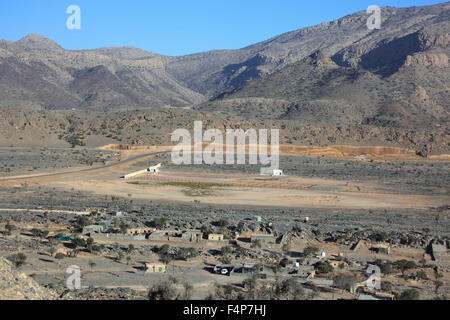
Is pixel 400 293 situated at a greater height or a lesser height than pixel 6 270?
lesser

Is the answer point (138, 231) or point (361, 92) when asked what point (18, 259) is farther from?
point (361, 92)

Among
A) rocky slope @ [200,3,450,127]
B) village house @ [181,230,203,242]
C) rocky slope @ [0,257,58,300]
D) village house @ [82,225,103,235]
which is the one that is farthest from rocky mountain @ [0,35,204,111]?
rocky slope @ [0,257,58,300]

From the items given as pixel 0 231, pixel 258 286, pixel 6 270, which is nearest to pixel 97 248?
pixel 0 231

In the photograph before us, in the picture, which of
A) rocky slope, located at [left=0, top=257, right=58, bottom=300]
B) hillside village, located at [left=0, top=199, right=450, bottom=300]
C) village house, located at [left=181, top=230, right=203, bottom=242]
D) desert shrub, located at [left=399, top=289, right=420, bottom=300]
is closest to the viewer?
rocky slope, located at [left=0, top=257, right=58, bottom=300]

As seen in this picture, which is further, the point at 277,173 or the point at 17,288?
the point at 277,173

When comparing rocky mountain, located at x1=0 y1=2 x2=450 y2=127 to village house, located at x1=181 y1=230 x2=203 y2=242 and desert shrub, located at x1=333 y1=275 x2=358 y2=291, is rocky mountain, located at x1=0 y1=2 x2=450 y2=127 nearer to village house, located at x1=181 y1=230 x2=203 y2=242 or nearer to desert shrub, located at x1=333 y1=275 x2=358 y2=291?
village house, located at x1=181 y1=230 x2=203 y2=242

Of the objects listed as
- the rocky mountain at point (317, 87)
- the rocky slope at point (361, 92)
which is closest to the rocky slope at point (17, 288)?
the rocky mountain at point (317, 87)

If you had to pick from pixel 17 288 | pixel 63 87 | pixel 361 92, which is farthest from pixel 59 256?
pixel 63 87

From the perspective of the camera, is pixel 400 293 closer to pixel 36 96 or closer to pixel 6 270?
pixel 6 270

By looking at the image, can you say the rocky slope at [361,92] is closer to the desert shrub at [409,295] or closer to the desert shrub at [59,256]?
the desert shrub at [59,256]

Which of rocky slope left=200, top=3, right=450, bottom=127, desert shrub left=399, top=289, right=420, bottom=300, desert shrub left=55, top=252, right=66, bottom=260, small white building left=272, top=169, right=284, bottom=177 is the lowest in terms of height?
desert shrub left=399, top=289, right=420, bottom=300

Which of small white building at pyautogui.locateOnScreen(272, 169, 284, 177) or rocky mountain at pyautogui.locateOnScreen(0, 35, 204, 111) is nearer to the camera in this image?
small white building at pyautogui.locateOnScreen(272, 169, 284, 177)
